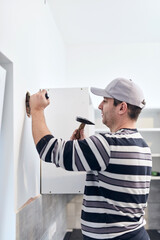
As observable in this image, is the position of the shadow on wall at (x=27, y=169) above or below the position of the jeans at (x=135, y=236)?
above

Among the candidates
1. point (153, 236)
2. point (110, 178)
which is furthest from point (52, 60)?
point (153, 236)

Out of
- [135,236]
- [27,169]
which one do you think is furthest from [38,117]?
[135,236]

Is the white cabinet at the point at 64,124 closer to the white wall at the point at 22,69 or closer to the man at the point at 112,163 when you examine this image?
the white wall at the point at 22,69

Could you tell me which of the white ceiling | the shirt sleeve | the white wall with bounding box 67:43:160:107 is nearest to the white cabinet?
the shirt sleeve

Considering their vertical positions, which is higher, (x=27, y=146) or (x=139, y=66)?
(x=139, y=66)

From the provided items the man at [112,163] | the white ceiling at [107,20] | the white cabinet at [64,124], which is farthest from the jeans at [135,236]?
the white ceiling at [107,20]

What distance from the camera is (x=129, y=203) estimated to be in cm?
121

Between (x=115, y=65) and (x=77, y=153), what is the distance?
2.14 meters

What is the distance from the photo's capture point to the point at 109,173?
119cm

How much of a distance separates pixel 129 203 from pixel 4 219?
53 centimetres

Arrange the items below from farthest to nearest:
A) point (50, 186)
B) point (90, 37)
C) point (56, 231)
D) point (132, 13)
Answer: point (90, 37)
point (132, 13)
point (56, 231)
point (50, 186)

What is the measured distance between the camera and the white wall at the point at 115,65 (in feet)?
10.2

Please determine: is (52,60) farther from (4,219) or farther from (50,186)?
(4,219)

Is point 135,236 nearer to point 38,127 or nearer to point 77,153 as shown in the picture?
point 77,153
